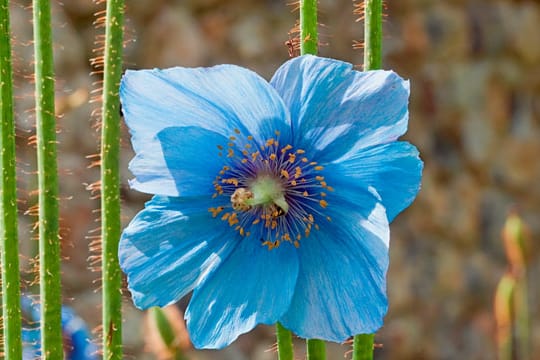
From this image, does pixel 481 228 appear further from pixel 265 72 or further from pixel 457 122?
pixel 265 72

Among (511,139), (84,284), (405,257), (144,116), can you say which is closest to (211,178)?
(144,116)

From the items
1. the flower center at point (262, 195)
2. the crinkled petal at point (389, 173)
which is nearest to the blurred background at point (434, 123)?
the flower center at point (262, 195)

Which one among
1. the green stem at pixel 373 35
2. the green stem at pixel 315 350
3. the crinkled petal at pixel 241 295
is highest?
the green stem at pixel 373 35

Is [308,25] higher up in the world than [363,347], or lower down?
higher up

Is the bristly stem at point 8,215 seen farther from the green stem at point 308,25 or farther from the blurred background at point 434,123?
the blurred background at point 434,123

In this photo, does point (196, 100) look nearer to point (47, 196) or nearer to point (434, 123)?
point (47, 196)

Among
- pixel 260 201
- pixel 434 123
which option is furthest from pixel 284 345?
pixel 434 123

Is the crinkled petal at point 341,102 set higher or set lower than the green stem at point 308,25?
lower
